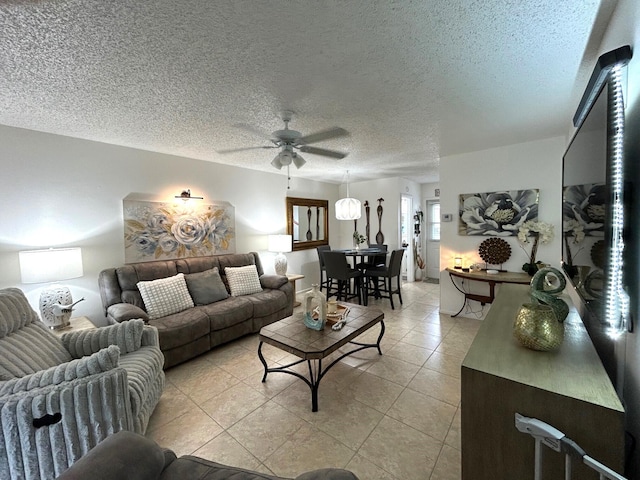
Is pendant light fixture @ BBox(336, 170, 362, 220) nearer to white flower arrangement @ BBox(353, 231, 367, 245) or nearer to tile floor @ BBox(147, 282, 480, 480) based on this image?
white flower arrangement @ BBox(353, 231, 367, 245)

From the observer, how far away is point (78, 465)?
0.85 m

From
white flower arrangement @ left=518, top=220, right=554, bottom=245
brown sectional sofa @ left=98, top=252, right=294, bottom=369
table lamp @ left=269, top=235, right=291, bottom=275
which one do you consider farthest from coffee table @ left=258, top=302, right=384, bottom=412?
white flower arrangement @ left=518, top=220, right=554, bottom=245

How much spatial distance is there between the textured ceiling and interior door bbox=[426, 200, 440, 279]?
382 cm

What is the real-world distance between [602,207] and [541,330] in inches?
23.3

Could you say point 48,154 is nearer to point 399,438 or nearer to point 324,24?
point 324,24

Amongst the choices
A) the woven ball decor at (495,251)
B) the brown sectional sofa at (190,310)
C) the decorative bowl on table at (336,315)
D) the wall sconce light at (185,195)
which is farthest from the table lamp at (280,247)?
the woven ball decor at (495,251)

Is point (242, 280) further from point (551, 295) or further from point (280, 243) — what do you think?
point (551, 295)

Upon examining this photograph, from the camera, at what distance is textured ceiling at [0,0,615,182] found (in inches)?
48.5

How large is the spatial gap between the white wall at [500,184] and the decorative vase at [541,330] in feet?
8.78

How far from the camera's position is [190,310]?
9.90 feet

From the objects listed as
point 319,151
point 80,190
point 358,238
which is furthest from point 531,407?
point 358,238

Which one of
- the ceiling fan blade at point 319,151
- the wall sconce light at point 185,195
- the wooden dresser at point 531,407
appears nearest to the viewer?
the wooden dresser at point 531,407

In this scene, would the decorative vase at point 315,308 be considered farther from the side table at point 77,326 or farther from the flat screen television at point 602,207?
the side table at point 77,326

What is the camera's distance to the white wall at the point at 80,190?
2518mm
